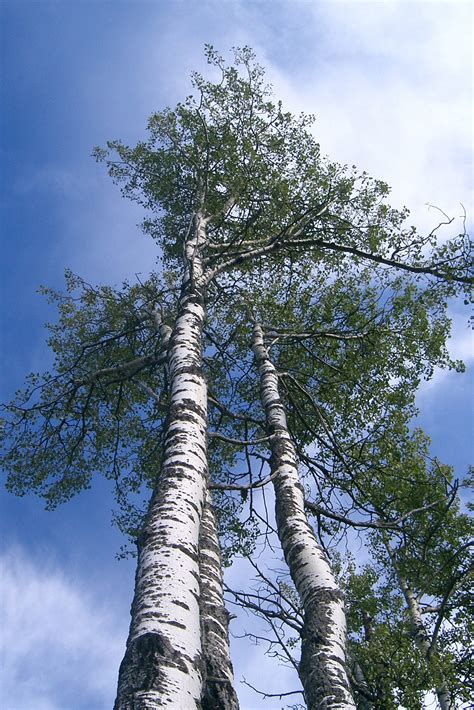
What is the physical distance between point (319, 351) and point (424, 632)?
7070mm

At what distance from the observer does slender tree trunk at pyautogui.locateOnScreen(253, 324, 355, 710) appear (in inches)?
161

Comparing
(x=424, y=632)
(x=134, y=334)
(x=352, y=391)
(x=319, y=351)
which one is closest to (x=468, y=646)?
(x=424, y=632)

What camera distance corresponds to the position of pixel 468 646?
A: 10992 mm

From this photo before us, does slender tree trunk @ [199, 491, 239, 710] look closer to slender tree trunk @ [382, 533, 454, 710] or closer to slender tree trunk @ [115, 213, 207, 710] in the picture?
slender tree trunk @ [115, 213, 207, 710]

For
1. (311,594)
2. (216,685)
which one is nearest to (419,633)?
(311,594)

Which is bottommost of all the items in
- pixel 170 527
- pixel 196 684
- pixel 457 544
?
pixel 196 684

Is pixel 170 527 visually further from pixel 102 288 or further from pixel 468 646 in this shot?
pixel 468 646

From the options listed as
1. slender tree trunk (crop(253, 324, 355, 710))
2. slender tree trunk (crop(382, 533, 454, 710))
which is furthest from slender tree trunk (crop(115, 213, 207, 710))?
slender tree trunk (crop(382, 533, 454, 710))

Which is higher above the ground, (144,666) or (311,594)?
(311,594)

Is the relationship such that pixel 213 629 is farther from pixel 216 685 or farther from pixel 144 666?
pixel 144 666

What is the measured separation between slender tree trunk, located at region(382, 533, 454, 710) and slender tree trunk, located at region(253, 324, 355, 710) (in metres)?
3.60

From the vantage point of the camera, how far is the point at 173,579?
3377mm

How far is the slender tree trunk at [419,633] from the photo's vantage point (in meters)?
9.55

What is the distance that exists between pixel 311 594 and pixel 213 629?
1.04m
